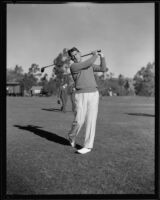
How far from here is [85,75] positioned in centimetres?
589

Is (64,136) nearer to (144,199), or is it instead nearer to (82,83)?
(82,83)

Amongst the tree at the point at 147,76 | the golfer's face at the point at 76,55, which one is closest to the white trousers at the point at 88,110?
the golfer's face at the point at 76,55

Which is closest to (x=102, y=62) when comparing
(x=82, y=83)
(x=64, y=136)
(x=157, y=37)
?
(x=82, y=83)

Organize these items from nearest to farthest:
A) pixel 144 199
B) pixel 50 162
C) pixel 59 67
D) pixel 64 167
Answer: pixel 144 199, pixel 64 167, pixel 50 162, pixel 59 67

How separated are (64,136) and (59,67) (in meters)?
2.78

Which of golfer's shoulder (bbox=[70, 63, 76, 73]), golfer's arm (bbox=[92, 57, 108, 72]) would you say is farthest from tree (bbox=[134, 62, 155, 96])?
golfer's shoulder (bbox=[70, 63, 76, 73])

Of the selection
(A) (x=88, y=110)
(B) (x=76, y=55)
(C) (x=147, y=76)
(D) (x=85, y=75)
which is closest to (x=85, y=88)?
(D) (x=85, y=75)

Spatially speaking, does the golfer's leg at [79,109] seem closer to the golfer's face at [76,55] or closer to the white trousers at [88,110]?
the white trousers at [88,110]

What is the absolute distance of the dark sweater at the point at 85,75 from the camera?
5.82m

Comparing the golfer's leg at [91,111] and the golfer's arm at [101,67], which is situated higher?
the golfer's arm at [101,67]

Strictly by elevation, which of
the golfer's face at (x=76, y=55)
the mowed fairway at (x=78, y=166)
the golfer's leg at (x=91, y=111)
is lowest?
the mowed fairway at (x=78, y=166)

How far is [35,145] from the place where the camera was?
23.8ft

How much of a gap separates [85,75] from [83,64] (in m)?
0.22

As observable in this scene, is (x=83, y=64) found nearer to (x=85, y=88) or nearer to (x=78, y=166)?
(x=85, y=88)
